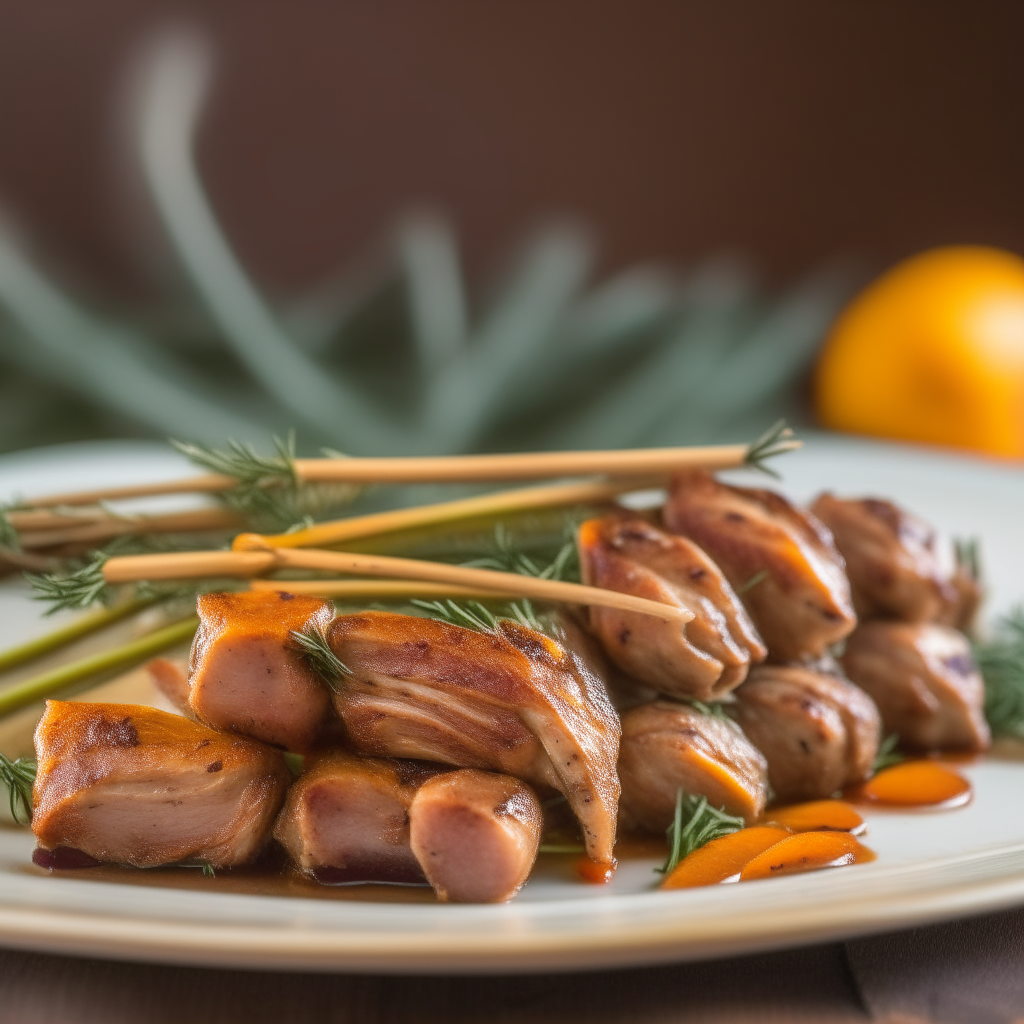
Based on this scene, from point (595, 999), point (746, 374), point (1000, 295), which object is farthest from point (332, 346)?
point (595, 999)

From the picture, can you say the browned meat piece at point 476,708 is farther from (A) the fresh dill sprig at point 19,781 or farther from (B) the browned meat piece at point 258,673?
(A) the fresh dill sprig at point 19,781

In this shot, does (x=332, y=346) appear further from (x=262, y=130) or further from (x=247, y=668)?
(x=247, y=668)

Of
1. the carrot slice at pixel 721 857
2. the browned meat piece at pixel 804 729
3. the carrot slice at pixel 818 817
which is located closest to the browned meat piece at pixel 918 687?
the browned meat piece at pixel 804 729

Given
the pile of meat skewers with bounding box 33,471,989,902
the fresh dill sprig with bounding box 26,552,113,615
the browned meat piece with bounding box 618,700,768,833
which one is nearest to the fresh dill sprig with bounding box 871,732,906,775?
the pile of meat skewers with bounding box 33,471,989,902

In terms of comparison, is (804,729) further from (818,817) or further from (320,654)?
(320,654)

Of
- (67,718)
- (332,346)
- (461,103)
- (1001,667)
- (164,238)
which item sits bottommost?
(1001,667)

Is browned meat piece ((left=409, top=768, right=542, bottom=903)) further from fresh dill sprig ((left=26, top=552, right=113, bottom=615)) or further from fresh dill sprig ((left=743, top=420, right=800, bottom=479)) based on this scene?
fresh dill sprig ((left=743, top=420, right=800, bottom=479))
